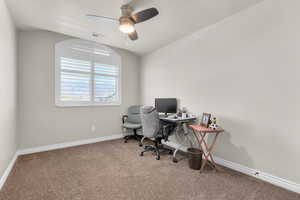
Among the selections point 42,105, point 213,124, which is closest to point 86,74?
point 42,105

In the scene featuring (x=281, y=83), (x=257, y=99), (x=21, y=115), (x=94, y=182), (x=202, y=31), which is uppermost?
(x=202, y=31)

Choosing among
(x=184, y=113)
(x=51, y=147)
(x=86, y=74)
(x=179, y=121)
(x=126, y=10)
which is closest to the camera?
(x=126, y=10)

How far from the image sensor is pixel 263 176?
200 centimetres

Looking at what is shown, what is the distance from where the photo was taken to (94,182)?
1953 millimetres

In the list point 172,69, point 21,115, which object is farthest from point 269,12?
point 21,115

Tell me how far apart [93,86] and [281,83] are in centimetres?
376

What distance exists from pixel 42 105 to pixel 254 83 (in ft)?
13.5

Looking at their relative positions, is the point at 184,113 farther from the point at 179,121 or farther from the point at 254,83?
the point at 254,83

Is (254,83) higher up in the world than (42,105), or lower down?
higher up

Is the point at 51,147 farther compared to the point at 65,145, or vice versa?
the point at 65,145

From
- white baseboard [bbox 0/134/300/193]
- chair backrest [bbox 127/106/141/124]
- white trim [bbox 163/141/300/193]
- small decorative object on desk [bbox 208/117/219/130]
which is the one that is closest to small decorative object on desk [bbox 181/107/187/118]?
small decorative object on desk [bbox 208/117/219/130]

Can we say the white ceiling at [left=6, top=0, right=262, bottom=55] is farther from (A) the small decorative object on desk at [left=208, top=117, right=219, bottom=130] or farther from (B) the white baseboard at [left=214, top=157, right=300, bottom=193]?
(B) the white baseboard at [left=214, top=157, right=300, bottom=193]

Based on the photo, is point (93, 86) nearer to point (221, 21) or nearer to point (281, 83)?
point (221, 21)

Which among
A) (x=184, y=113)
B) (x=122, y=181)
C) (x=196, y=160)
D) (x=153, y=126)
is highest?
(x=184, y=113)
